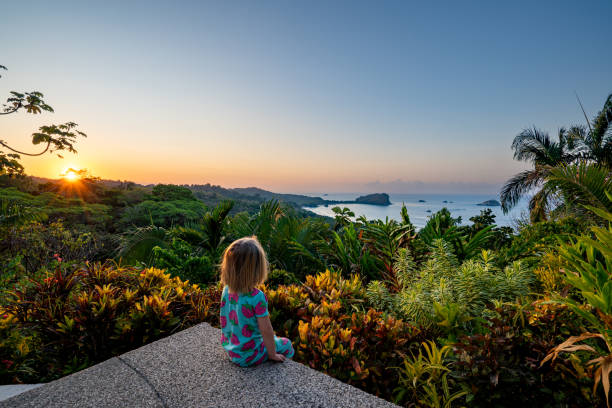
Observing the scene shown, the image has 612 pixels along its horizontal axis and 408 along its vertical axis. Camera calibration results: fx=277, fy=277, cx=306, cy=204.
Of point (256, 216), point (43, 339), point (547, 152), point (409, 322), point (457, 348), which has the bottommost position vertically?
point (43, 339)

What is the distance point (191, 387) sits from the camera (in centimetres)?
181

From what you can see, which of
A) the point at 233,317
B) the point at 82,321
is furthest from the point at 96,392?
the point at 82,321

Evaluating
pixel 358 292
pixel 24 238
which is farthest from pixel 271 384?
pixel 24 238

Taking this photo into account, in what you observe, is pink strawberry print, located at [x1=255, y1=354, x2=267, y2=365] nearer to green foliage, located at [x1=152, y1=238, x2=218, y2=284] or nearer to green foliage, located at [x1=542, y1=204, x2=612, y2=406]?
green foliage, located at [x1=542, y1=204, x2=612, y2=406]

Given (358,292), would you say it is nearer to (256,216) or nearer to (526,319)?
(526,319)

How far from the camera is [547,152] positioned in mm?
15031

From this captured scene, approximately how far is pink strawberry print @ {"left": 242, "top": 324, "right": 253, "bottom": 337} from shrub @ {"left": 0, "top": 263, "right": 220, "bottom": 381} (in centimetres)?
116

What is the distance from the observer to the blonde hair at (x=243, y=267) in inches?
79.5

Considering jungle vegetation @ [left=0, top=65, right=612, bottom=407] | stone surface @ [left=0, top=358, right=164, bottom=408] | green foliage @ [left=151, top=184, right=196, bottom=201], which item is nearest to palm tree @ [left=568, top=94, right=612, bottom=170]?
jungle vegetation @ [left=0, top=65, right=612, bottom=407]

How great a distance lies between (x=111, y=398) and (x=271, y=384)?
100 centimetres

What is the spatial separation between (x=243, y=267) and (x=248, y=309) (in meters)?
0.33

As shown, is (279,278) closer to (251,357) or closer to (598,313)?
(251,357)

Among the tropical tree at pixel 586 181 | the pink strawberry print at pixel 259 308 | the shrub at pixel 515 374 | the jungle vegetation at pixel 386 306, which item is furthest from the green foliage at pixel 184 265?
the tropical tree at pixel 586 181

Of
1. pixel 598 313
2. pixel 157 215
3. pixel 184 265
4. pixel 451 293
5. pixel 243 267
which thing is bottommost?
pixel 184 265
